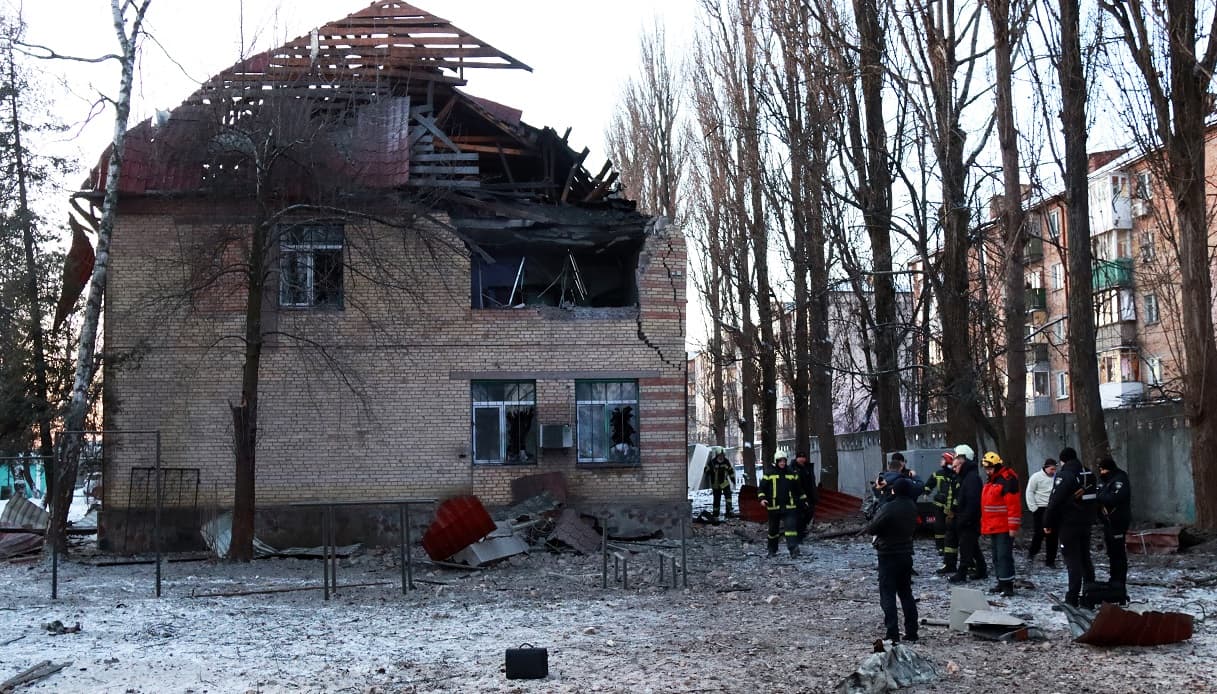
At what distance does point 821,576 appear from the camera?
15.3 meters

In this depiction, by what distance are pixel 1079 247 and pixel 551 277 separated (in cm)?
959

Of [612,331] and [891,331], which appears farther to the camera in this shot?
[891,331]

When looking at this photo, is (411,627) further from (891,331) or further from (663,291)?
(891,331)

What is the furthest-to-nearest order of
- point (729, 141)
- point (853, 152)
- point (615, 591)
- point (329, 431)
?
point (729, 141), point (853, 152), point (329, 431), point (615, 591)

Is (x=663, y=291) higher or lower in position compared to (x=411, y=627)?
higher

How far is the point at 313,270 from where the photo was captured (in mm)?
20781

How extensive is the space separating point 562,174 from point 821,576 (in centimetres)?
1136

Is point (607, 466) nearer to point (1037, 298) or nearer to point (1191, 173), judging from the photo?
point (1191, 173)

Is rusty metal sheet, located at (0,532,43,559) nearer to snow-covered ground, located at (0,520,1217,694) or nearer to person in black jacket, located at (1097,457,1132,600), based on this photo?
snow-covered ground, located at (0,520,1217,694)

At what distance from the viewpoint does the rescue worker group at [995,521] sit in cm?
975

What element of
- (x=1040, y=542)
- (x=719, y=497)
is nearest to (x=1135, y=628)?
(x=1040, y=542)

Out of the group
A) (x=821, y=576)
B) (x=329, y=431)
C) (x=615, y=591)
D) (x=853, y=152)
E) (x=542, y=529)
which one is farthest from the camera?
(x=853, y=152)

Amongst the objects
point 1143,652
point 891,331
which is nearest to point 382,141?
point 891,331

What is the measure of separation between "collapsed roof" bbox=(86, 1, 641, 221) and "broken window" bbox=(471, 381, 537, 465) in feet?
10.1
